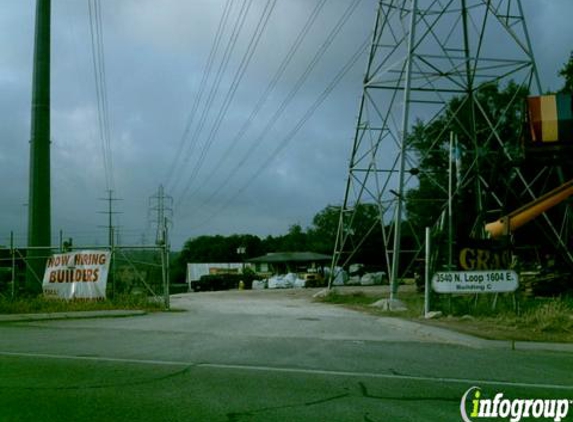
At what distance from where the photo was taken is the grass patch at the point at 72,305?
21641 millimetres

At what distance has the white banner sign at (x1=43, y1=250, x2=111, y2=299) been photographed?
76.4 feet

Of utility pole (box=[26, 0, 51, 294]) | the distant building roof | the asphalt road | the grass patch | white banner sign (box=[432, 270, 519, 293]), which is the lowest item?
the asphalt road

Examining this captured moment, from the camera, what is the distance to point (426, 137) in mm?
Result: 49562

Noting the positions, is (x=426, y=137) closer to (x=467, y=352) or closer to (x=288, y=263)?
(x=467, y=352)

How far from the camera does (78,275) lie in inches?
928

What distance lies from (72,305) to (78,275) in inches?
51.0

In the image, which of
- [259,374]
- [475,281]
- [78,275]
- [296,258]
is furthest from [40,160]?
[296,258]

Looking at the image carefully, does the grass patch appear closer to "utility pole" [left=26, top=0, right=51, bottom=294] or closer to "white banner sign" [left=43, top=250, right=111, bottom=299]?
"white banner sign" [left=43, top=250, right=111, bottom=299]

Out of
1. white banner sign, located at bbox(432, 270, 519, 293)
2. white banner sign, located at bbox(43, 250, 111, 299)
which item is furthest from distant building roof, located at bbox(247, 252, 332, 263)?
white banner sign, located at bbox(432, 270, 519, 293)

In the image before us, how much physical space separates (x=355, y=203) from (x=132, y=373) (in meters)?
20.4

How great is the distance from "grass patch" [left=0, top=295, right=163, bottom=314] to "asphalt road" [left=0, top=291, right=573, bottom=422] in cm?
580

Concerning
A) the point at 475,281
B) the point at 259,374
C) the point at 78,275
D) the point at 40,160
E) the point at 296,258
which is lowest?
the point at 259,374

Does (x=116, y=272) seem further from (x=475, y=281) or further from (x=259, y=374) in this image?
(x=259, y=374)

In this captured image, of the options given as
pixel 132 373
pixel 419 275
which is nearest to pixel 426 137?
pixel 419 275
